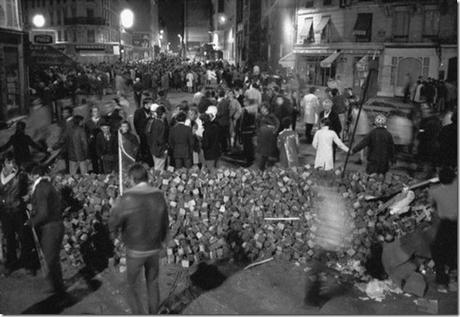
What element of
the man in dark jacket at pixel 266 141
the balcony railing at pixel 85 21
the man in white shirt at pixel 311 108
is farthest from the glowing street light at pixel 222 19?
the man in dark jacket at pixel 266 141

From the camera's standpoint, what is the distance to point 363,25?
36.8 meters

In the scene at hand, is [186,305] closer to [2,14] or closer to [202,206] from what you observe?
[202,206]

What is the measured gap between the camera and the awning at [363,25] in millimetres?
36688

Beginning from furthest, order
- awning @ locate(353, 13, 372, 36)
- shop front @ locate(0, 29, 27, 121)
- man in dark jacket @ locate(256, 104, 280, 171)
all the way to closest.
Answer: awning @ locate(353, 13, 372, 36), shop front @ locate(0, 29, 27, 121), man in dark jacket @ locate(256, 104, 280, 171)

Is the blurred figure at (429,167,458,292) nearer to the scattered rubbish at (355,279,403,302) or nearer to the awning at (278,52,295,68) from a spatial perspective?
the scattered rubbish at (355,279,403,302)

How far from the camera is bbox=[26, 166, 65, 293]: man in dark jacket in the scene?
5891 mm

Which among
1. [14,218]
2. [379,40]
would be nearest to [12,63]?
[14,218]

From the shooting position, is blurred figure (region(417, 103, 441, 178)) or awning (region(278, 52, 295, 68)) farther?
awning (region(278, 52, 295, 68))

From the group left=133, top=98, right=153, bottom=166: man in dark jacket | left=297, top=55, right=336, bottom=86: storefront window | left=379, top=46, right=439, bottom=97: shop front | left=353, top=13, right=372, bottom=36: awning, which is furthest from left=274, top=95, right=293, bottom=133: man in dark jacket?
left=297, top=55, right=336, bottom=86: storefront window

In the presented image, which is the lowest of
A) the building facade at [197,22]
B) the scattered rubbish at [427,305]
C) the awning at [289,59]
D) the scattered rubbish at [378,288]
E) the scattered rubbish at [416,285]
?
the scattered rubbish at [427,305]

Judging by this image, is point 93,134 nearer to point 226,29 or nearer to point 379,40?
point 379,40

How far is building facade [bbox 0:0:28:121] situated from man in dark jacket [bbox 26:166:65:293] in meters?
14.2

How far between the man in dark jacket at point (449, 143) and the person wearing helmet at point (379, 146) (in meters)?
1.93

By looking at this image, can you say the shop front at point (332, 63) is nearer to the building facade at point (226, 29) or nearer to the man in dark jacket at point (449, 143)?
the man in dark jacket at point (449, 143)
